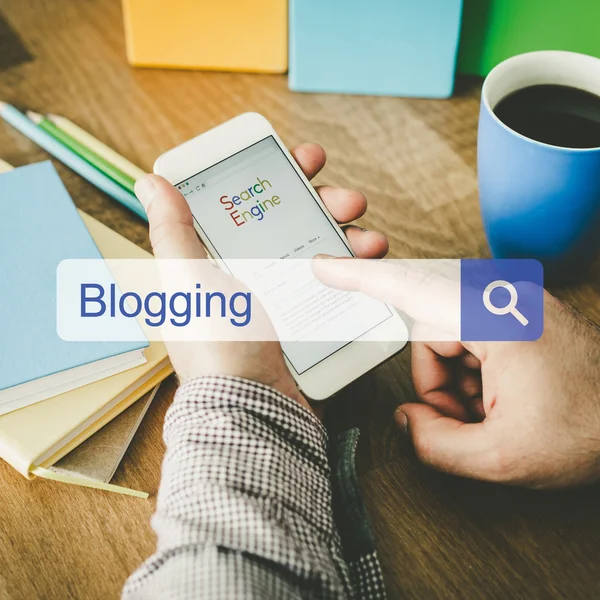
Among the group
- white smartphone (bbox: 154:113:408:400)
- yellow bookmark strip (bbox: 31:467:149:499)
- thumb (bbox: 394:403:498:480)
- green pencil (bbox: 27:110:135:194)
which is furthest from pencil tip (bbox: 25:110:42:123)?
thumb (bbox: 394:403:498:480)

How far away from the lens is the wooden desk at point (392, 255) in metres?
0.46

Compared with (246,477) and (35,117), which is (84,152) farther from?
(246,477)

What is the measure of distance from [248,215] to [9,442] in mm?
253

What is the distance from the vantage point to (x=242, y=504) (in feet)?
1.30

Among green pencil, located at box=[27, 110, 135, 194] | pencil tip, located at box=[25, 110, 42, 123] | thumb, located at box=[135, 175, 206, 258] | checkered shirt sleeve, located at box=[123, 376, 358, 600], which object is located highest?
thumb, located at box=[135, 175, 206, 258]

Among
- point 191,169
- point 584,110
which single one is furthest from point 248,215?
point 584,110

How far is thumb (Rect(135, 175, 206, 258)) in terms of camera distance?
48cm

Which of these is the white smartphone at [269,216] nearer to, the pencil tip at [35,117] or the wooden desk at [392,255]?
the wooden desk at [392,255]

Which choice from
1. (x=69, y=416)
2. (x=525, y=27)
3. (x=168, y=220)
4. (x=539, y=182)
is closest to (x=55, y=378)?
(x=69, y=416)

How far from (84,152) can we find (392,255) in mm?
320

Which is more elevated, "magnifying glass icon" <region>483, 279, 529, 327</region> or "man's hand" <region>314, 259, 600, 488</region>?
"magnifying glass icon" <region>483, 279, 529, 327</region>

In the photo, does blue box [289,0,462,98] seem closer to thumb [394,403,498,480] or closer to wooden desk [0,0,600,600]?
wooden desk [0,0,600,600]

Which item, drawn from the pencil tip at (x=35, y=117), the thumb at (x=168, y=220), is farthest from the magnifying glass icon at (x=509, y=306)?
the pencil tip at (x=35, y=117)

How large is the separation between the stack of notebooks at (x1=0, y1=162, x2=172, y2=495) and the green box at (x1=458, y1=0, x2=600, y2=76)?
0.46m
